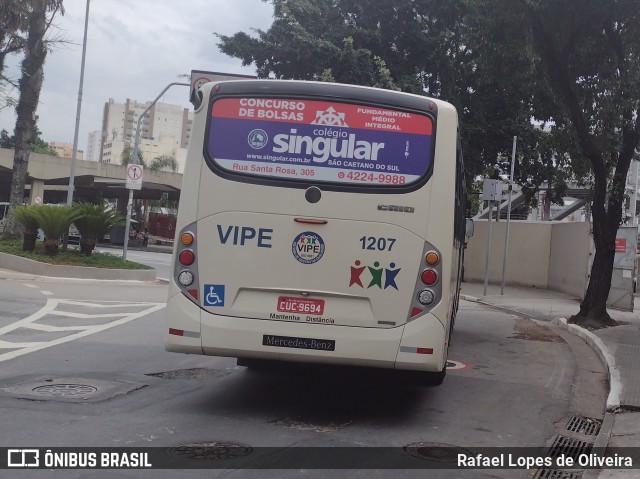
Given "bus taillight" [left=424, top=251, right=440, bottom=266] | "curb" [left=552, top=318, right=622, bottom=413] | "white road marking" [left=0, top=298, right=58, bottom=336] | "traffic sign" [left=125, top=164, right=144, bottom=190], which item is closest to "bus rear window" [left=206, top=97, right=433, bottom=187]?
"bus taillight" [left=424, top=251, right=440, bottom=266]

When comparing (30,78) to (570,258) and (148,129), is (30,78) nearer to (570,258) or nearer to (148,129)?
(570,258)

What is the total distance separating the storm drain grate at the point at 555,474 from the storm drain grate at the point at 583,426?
154cm

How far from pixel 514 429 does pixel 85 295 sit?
12360 mm

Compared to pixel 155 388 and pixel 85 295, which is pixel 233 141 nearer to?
pixel 155 388

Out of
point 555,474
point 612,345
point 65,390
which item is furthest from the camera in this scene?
point 612,345

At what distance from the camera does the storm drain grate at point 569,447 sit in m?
6.70

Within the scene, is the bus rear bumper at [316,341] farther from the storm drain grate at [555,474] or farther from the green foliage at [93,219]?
the green foliage at [93,219]

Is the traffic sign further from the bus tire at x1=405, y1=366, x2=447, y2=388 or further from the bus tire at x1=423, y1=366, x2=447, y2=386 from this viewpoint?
the bus tire at x1=423, y1=366, x2=447, y2=386

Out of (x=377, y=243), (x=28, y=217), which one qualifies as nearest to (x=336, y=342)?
(x=377, y=243)

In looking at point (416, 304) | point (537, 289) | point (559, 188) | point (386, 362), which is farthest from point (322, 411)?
point (559, 188)

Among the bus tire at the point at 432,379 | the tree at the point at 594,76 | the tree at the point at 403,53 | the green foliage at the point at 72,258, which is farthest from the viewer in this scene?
the tree at the point at 403,53

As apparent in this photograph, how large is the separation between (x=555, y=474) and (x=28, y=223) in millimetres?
19639

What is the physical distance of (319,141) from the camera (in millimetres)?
7141

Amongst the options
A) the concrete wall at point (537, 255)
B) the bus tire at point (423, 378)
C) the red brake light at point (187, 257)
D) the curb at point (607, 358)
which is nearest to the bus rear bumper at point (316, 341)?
the red brake light at point (187, 257)
